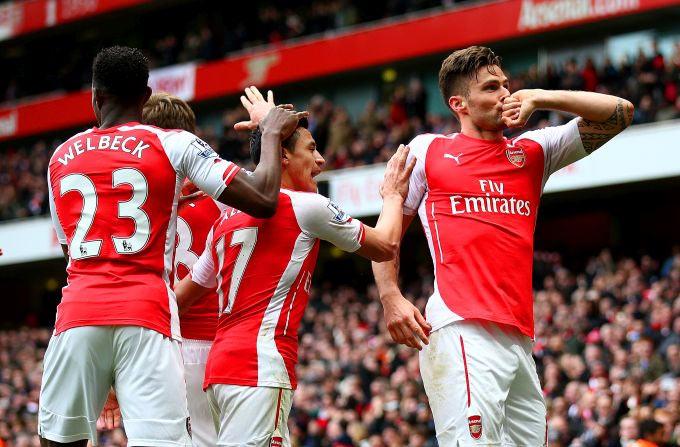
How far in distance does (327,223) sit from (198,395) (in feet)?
4.60

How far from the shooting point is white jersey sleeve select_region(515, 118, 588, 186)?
5793 mm

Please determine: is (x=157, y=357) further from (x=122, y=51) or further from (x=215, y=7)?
(x=215, y=7)

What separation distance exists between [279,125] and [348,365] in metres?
12.1

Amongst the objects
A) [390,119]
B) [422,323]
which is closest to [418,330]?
[422,323]

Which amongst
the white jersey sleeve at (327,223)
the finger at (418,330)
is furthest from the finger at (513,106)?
the finger at (418,330)

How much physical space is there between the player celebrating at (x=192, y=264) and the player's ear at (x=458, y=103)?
1502 millimetres

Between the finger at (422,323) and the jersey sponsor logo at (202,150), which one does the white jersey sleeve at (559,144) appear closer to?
the finger at (422,323)

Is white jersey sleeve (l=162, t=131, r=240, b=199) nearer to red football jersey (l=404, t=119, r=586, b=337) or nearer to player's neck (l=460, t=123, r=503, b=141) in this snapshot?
red football jersey (l=404, t=119, r=586, b=337)

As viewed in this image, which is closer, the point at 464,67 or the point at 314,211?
the point at 314,211

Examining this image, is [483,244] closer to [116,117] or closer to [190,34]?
[116,117]

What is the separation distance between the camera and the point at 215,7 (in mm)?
32594

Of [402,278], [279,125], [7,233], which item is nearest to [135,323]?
[279,125]

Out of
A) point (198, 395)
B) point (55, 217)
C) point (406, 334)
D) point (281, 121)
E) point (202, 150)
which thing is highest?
point (281, 121)

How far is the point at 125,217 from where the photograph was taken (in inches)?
183
